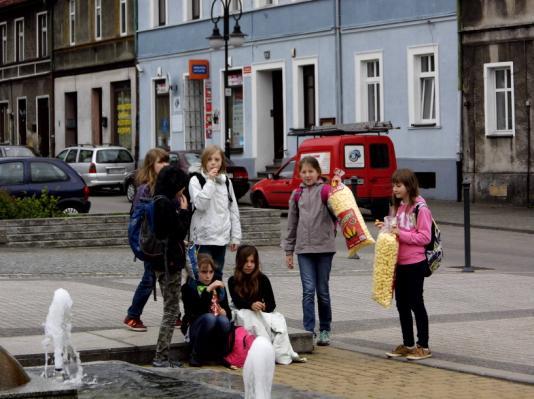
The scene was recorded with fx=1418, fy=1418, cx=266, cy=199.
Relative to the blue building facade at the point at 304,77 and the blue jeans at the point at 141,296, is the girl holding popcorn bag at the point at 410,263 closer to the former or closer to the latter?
the blue jeans at the point at 141,296

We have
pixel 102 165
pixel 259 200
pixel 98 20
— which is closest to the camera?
pixel 259 200

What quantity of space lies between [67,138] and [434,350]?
45810 mm

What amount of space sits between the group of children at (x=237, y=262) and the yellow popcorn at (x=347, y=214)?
0.44 ft

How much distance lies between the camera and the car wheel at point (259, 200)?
1322 inches

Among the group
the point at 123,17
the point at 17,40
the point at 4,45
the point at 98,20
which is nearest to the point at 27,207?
the point at 123,17

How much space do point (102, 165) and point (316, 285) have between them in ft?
103

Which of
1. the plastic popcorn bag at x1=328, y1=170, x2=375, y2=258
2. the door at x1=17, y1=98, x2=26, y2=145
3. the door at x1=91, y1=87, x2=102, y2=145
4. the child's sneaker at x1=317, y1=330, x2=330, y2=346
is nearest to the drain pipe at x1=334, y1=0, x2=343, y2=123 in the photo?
the door at x1=91, y1=87, x2=102, y2=145

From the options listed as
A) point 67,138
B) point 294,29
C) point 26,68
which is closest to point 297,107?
point 294,29

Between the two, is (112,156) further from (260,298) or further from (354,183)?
(260,298)

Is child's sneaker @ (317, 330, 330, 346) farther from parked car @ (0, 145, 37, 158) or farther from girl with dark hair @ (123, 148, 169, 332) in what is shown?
parked car @ (0, 145, 37, 158)

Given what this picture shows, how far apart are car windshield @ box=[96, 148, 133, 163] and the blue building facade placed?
3.26 meters

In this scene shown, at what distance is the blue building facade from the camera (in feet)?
119

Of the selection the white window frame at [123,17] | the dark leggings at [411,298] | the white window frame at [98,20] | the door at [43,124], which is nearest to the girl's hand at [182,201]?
the dark leggings at [411,298]

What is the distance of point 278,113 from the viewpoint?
1737 inches
